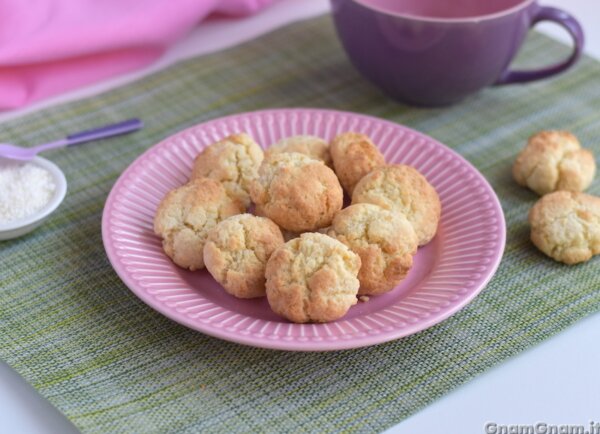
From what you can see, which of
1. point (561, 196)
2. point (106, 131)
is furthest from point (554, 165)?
point (106, 131)

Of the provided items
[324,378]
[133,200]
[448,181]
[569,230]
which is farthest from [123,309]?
[569,230]

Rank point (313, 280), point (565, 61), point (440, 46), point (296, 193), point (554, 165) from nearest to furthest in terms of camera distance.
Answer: point (313, 280), point (296, 193), point (554, 165), point (440, 46), point (565, 61)

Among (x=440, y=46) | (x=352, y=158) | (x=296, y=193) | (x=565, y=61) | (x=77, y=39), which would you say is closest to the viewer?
(x=296, y=193)

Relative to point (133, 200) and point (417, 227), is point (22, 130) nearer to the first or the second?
point (133, 200)

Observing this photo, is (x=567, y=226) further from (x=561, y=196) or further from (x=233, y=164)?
(x=233, y=164)

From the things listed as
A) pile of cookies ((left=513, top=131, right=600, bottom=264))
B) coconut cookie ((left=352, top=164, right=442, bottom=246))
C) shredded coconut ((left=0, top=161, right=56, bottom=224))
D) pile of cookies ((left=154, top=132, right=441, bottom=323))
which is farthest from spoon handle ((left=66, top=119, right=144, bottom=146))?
pile of cookies ((left=513, top=131, right=600, bottom=264))

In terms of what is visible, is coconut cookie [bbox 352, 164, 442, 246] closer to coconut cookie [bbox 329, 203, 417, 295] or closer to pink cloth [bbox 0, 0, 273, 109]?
coconut cookie [bbox 329, 203, 417, 295]

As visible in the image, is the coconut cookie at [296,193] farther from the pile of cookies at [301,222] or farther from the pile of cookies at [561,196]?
the pile of cookies at [561,196]

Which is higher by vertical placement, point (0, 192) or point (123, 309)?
point (0, 192)
